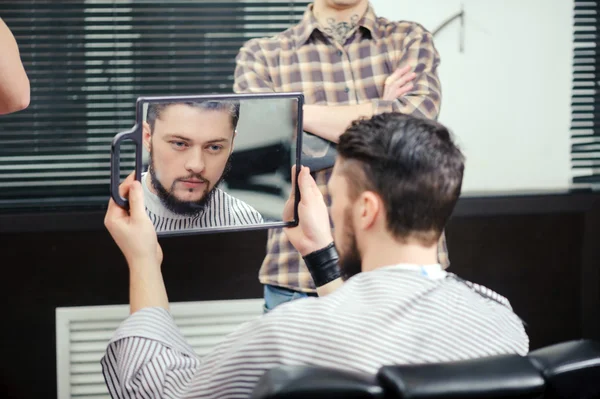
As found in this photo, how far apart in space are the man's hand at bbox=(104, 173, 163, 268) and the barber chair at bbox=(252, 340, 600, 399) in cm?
47

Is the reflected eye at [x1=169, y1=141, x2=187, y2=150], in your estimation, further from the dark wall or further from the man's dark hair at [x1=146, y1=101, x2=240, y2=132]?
the dark wall

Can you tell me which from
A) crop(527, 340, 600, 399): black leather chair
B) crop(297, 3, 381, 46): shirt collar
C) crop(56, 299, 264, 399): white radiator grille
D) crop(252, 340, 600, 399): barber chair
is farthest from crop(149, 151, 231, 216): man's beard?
crop(56, 299, 264, 399): white radiator grille

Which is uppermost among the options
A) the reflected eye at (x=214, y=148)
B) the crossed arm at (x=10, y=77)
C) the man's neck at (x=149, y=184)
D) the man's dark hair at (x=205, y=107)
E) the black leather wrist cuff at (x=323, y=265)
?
the crossed arm at (x=10, y=77)

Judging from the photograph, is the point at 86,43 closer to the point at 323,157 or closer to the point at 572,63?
the point at 323,157

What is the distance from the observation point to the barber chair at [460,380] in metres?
1.02

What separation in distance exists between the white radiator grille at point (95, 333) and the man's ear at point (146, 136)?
1689 millimetres

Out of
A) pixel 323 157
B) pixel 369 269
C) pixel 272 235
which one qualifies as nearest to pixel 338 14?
pixel 323 157

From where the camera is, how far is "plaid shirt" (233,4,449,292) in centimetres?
260

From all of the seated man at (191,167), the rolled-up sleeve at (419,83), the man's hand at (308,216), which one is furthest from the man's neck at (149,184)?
the rolled-up sleeve at (419,83)

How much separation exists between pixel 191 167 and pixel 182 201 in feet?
0.22

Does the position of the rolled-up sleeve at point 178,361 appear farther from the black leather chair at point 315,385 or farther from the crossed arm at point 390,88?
the crossed arm at point 390,88

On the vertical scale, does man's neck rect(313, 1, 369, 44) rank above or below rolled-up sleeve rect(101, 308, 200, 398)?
above

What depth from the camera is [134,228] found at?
145 centimetres

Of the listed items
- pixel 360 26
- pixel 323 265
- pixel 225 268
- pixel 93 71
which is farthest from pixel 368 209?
pixel 93 71
